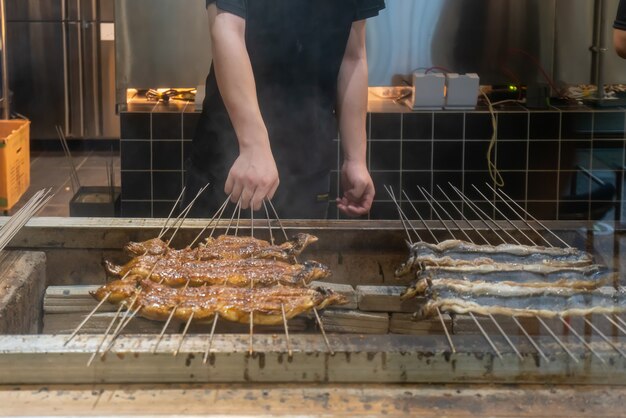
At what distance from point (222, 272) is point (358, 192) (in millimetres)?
780

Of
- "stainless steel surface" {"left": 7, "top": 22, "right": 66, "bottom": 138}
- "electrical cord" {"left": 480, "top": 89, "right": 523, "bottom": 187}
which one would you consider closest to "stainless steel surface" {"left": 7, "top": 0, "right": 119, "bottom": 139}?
"stainless steel surface" {"left": 7, "top": 22, "right": 66, "bottom": 138}

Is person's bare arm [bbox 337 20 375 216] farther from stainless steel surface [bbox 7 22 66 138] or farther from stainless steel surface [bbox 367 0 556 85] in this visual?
stainless steel surface [bbox 7 22 66 138]

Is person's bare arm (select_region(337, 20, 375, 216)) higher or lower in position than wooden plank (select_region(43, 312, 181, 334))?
higher

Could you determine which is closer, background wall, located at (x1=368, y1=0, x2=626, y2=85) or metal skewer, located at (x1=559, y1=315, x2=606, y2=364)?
metal skewer, located at (x1=559, y1=315, x2=606, y2=364)

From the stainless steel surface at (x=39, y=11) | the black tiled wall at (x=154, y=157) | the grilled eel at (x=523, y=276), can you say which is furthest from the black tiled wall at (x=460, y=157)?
the stainless steel surface at (x=39, y=11)

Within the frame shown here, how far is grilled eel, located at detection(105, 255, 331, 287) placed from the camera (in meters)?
1.94

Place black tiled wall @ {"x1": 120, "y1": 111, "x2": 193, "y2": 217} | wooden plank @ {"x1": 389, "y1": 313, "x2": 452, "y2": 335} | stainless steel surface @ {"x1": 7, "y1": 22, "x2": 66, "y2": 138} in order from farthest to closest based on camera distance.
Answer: stainless steel surface @ {"x1": 7, "y1": 22, "x2": 66, "y2": 138} → black tiled wall @ {"x1": 120, "y1": 111, "x2": 193, "y2": 217} → wooden plank @ {"x1": 389, "y1": 313, "x2": 452, "y2": 335}

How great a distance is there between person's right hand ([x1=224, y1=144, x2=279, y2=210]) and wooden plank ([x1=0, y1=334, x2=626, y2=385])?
2.64 feet

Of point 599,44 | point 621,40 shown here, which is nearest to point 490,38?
point 599,44

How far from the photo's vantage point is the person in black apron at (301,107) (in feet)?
8.79

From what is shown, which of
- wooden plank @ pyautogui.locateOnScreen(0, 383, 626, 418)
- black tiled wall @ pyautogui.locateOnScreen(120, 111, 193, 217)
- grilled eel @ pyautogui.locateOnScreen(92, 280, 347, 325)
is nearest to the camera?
wooden plank @ pyautogui.locateOnScreen(0, 383, 626, 418)

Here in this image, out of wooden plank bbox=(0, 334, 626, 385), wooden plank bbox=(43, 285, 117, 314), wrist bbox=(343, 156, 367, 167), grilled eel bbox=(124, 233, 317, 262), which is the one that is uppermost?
wrist bbox=(343, 156, 367, 167)

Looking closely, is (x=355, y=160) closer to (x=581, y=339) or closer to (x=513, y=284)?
(x=513, y=284)

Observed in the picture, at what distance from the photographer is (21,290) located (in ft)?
6.51
